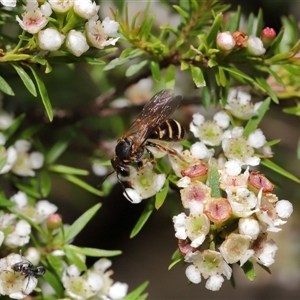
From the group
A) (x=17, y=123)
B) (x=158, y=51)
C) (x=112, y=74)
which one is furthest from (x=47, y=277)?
(x=112, y=74)

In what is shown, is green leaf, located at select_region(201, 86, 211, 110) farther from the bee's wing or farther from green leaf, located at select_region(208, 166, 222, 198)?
green leaf, located at select_region(208, 166, 222, 198)

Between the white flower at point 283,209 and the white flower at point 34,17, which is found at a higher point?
the white flower at point 34,17

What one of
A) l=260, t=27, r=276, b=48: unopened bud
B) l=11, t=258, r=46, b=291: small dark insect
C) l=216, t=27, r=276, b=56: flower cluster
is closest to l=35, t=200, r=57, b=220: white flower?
l=11, t=258, r=46, b=291: small dark insect

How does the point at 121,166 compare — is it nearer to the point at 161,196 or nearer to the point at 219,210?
the point at 161,196

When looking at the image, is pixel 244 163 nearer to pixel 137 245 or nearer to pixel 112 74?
pixel 112 74

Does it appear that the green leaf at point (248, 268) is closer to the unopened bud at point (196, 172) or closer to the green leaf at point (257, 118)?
the unopened bud at point (196, 172)

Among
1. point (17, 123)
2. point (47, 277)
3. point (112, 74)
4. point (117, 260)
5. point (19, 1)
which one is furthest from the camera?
point (117, 260)

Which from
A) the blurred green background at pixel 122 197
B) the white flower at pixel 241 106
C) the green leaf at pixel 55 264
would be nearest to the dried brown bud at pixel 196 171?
the white flower at pixel 241 106
